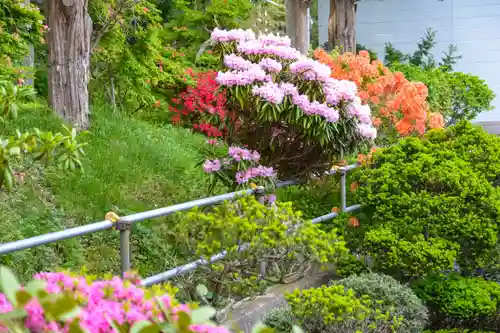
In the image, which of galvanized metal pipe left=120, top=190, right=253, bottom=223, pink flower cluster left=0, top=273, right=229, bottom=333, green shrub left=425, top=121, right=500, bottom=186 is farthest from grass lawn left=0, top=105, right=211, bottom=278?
pink flower cluster left=0, top=273, right=229, bottom=333

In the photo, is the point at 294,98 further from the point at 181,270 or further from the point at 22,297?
the point at 22,297

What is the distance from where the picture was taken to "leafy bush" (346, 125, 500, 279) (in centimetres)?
575

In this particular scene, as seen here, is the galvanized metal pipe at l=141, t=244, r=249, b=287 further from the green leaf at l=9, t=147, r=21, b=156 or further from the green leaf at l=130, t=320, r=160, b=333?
the green leaf at l=130, t=320, r=160, b=333

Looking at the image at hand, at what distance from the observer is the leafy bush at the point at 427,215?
5.75 metres

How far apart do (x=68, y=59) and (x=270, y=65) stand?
3436 millimetres

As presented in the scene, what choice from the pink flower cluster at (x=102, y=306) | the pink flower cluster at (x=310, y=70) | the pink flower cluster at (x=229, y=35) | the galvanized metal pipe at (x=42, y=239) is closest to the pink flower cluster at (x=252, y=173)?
the pink flower cluster at (x=310, y=70)

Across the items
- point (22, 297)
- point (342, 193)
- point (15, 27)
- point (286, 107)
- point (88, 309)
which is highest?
point (15, 27)

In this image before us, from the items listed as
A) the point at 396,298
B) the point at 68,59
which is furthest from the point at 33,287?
the point at 68,59

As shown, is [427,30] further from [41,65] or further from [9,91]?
[9,91]

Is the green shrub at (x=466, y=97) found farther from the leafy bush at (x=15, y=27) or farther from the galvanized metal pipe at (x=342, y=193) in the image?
the leafy bush at (x=15, y=27)

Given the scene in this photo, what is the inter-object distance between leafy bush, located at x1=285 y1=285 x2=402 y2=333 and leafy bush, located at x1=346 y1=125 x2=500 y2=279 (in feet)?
3.64

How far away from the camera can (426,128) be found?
9.70 m

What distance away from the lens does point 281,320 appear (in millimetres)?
4746

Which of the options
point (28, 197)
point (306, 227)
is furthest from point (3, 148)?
point (28, 197)
